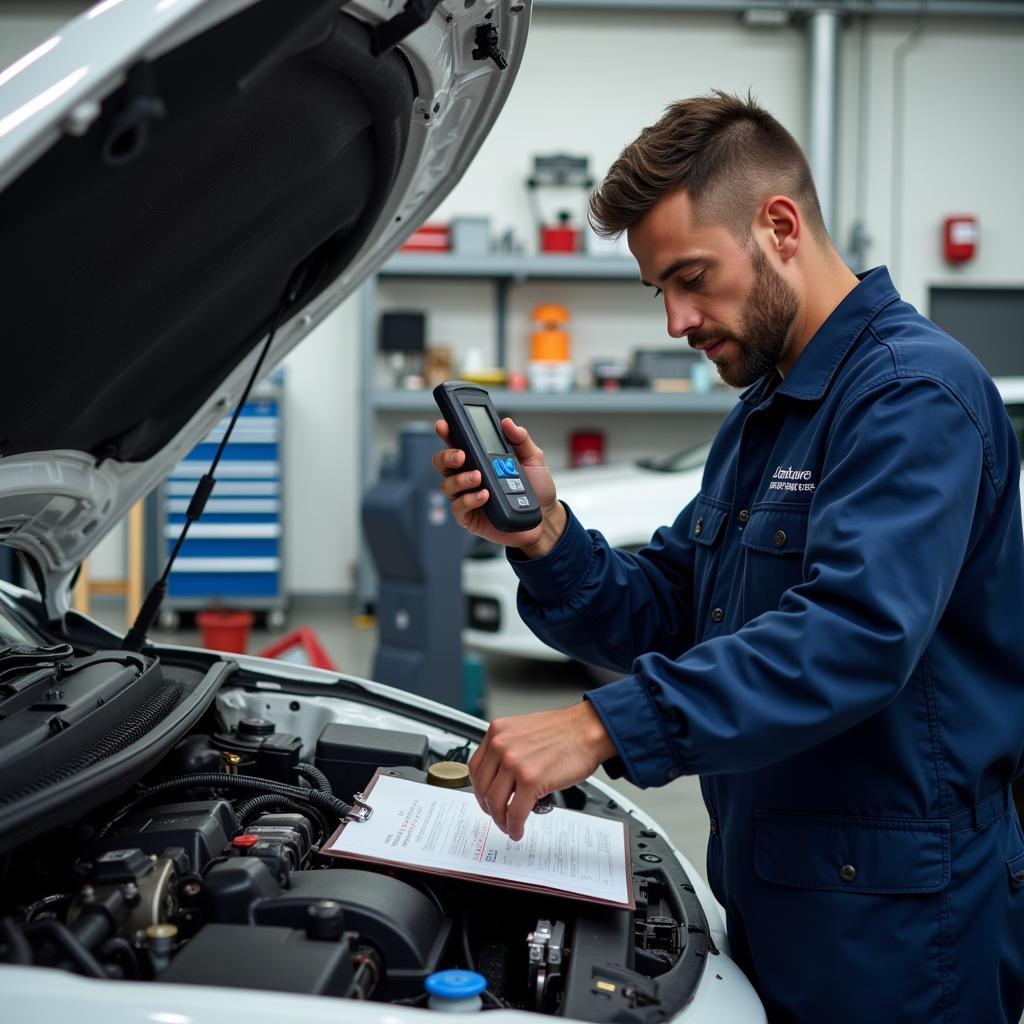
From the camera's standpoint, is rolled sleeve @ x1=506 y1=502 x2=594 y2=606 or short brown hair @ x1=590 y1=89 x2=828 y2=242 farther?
rolled sleeve @ x1=506 y1=502 x2=594 y2=606

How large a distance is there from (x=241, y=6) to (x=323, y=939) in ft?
2.62

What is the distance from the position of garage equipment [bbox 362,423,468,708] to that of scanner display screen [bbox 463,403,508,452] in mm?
2354

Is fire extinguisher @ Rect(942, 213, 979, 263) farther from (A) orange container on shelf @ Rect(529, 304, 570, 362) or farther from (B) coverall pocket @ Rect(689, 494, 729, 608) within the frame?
(B) coverall pocket @ Rect(689, 494, 729, 608)

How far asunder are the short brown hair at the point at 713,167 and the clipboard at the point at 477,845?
2.43 feet

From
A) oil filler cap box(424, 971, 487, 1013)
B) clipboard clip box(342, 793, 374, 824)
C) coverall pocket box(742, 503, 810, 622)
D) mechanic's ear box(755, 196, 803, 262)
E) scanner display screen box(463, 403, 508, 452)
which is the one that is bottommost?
oil filler cap box(424, 971, 487, 1013)

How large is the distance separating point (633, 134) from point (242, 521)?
11.7 feet

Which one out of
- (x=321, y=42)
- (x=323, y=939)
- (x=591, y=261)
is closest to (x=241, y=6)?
(x=321, y=42)

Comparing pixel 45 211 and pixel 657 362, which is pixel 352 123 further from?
pixel 657 362

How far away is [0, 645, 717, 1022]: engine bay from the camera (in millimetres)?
977

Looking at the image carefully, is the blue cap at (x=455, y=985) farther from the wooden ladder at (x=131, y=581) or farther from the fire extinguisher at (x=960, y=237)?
the fire extinguisher at (x=960, y=237)

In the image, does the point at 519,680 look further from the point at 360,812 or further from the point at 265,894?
the point at 265,894

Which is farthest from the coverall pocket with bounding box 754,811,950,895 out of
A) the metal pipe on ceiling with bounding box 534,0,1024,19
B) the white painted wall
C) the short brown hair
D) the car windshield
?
the metal pipe on ceiling with bounding box 534,0,1024,19

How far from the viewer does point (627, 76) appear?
281 inches

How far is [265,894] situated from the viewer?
107 cm
